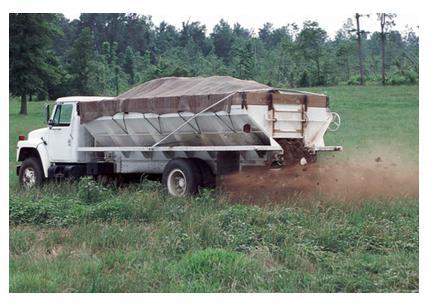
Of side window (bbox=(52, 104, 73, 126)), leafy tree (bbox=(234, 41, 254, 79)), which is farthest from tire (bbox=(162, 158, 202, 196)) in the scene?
leafy tree (bbox=(234, 41, 254, 79))

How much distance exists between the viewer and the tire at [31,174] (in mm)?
16359

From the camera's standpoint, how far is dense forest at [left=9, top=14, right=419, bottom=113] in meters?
26.4

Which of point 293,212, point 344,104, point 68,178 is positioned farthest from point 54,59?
point 293,212

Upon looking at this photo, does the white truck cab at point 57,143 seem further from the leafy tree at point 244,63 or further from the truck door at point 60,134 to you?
the leafy tree at point 244,63

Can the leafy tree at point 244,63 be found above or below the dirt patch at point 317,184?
above

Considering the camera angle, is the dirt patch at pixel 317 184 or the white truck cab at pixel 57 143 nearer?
the dirt patch at pixel 317 184

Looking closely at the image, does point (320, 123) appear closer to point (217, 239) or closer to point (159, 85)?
point (159, 85)

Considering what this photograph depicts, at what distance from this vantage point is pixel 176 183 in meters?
14.1

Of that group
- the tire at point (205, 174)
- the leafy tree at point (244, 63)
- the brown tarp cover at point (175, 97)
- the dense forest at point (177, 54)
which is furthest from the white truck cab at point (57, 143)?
the leafy tree at point (244, 63)

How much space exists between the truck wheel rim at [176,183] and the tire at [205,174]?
0.39 metres

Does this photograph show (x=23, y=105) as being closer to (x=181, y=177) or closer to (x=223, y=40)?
(x=181, y=177)

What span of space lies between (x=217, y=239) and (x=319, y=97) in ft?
17.7

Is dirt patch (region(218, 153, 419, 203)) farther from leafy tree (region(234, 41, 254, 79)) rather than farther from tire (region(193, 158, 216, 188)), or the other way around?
leafy tree (region(234, 41, 254, 79))

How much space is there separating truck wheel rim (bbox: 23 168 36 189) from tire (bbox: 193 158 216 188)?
477cm
